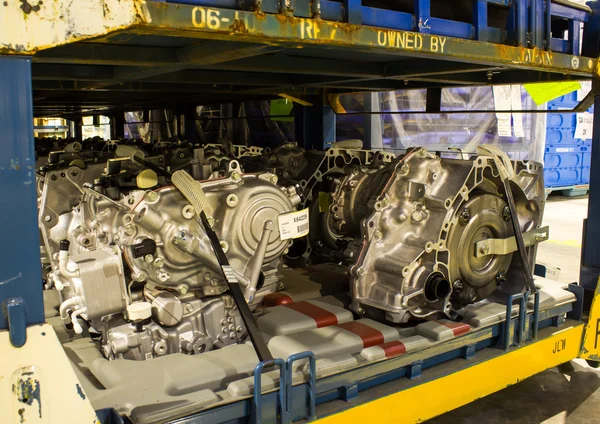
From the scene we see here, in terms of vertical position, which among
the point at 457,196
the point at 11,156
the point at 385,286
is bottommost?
the point at 385,286

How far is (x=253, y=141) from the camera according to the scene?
27.6ft

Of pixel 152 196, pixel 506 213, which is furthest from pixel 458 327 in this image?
pixel 152 196

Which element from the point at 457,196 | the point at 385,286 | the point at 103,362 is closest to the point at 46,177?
the point at 103,362

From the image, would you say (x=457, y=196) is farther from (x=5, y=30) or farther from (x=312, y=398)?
(x=5, y=30)

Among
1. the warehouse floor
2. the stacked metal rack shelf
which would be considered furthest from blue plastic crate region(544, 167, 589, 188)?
the warehouse floor

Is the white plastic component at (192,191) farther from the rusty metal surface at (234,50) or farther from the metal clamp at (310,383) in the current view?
the metal clamp at (310,383)

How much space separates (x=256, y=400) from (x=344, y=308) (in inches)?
54.9

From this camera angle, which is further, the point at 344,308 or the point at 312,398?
the point at 344,308

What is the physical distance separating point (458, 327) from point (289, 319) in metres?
0.95

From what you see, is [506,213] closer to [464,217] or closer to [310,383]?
[464,217]

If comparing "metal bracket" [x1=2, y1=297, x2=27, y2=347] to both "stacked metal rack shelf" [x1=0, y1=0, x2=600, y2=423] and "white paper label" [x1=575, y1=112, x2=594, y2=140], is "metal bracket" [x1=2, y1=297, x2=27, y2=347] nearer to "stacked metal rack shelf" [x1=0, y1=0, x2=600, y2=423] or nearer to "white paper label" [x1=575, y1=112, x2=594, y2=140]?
"stacked metal rack shelf" [x1=0, y1=0, x2=600, y2=423]

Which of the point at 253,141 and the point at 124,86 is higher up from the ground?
the point at 124,86

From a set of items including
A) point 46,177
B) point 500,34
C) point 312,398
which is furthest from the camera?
point 46,177

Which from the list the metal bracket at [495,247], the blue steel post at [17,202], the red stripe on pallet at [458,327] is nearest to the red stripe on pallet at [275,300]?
the red stripe on pallet at [458,327]
